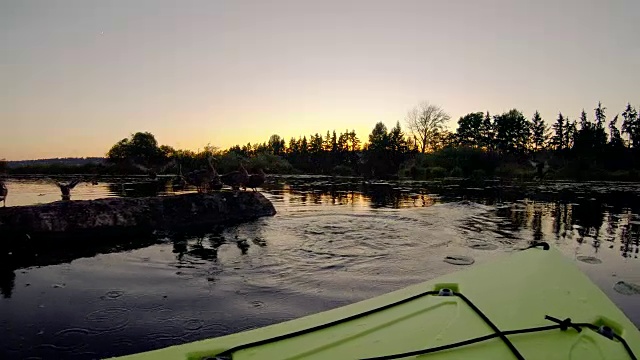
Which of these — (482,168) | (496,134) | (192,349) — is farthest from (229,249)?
(496,134)

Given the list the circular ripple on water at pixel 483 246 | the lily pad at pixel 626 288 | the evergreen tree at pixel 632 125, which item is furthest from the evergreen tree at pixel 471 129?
the lily pad at pixel 626 288

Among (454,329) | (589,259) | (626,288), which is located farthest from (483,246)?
(454,329)

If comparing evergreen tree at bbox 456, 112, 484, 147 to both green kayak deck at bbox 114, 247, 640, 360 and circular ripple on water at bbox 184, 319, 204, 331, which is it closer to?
green kayak deck at bbox 114, 247, 640, 360

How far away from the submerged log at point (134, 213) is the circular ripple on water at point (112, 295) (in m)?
3.37

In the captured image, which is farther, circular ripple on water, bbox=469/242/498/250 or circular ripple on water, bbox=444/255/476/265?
circular ripple on water, bbox=469/242/498/250

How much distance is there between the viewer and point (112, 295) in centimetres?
408

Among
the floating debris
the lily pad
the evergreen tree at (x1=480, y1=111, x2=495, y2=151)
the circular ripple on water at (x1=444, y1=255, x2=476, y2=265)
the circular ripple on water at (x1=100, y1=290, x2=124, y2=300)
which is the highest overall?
the evergreen tree at (x1=480, y1=111, x2=495, y2=151)

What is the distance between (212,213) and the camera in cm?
925

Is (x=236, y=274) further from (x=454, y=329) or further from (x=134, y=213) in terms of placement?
(x=134, y=213)

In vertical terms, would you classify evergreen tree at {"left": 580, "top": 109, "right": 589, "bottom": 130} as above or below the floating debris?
above

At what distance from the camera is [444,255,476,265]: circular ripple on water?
5619mm

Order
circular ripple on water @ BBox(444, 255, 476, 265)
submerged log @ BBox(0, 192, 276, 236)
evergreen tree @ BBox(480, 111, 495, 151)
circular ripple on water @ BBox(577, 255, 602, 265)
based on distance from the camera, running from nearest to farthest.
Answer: circular ripple on water @ BBox(444, 255, 476, 265), circular ripple on water @ BBox(577, 255, 602, 265), submerged log @ BBox(0, 192, 276, 236), evergreen tree @ BBox(480, 111, 495, 151)

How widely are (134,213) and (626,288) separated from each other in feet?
27.5

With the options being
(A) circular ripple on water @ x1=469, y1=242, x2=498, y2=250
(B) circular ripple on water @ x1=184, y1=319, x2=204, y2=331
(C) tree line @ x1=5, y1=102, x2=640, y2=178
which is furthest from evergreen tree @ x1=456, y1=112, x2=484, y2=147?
(B) circular ripple on water @ x1=184, y1=319, x2=204, y2=331
